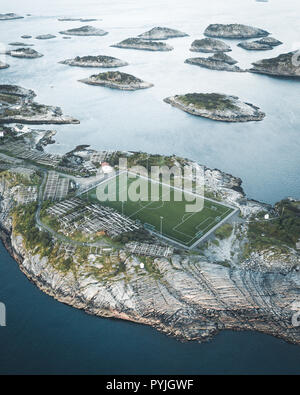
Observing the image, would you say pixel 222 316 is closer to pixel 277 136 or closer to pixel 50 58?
pixel 277 136

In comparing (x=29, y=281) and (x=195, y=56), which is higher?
(x=195, y=56)

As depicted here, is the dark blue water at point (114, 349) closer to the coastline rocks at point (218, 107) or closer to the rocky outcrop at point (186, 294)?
the rocky outcrop at point (186, 294)

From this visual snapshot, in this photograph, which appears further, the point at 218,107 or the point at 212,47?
the point at 212,47

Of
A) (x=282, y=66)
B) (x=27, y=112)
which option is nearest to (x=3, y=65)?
(x=27, y=112)

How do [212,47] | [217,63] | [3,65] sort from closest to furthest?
[217,63] → [3,65] → [212,47]

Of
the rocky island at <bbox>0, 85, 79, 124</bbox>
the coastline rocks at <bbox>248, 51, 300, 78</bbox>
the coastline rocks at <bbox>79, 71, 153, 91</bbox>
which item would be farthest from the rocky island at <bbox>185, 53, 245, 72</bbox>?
the rocky island at <bbox>0, 85, 79, 124</bbox>

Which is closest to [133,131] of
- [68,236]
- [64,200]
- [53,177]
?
[53,177]

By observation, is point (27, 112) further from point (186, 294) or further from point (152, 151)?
point (186, 294)
